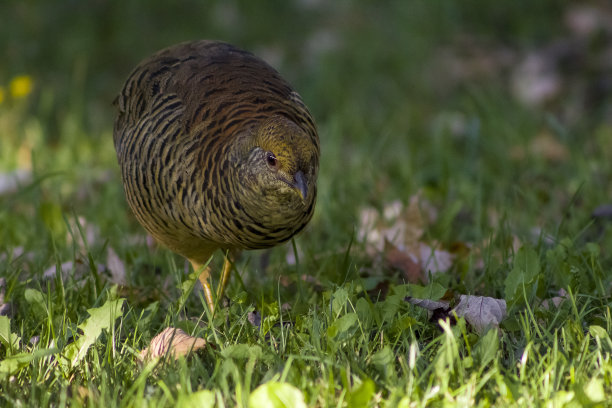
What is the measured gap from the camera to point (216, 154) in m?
2.91

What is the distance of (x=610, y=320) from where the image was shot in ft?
8.56

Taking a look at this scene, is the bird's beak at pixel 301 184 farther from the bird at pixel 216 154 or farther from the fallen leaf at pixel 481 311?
the fallen leaf at pixel 481 311

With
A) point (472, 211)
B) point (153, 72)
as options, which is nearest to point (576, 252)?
point (472, 211)

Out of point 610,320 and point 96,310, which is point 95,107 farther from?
point 610,320

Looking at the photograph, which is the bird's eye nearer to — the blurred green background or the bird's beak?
the bird's beak

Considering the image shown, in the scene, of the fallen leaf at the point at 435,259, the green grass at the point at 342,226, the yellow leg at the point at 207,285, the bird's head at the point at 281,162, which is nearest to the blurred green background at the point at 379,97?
the green grass at the point at 342,226

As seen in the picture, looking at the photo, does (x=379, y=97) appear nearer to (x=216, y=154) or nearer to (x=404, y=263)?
(x=404, y=263)

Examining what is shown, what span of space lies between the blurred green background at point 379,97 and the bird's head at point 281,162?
1.26 meters

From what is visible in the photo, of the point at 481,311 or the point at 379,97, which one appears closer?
the point at 481,311

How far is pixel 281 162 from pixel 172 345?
2.13 ft

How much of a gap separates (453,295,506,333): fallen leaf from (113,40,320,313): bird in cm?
61

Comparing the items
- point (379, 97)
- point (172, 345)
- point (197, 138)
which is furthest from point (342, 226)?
point (379, 97)

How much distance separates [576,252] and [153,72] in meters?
1.82

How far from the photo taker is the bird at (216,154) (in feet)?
8.98
